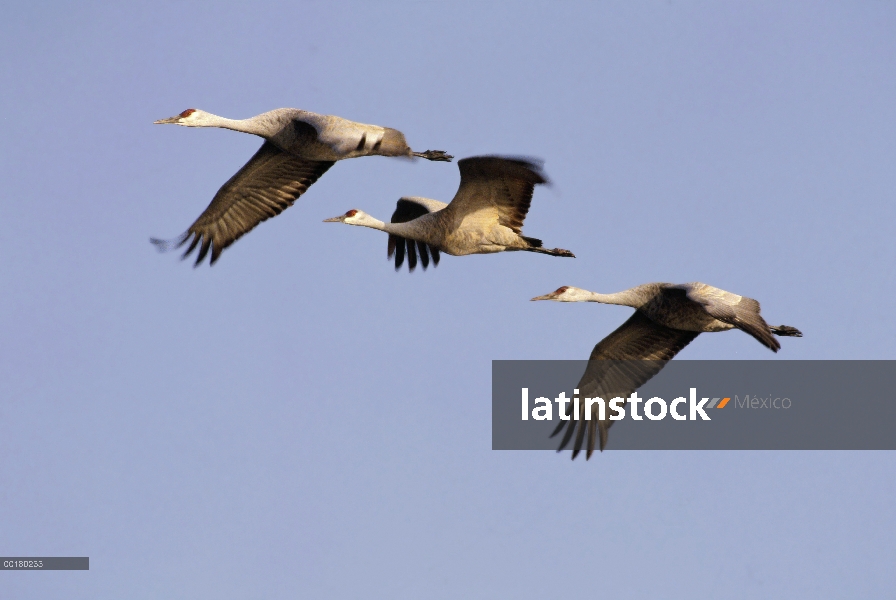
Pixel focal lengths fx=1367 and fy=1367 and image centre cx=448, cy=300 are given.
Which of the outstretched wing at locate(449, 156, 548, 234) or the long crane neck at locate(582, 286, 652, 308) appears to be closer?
the outstretched wing at locate(449, 156, 548, 234)

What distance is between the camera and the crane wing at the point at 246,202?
15.0 meters

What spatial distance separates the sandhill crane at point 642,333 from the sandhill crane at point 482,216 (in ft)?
3.04

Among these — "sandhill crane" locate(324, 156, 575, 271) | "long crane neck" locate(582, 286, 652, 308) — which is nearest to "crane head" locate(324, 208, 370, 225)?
"sandhill crane" locate(324, 156, 575, 271)

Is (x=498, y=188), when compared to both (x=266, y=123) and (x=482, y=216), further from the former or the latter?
(x=266, y=123)

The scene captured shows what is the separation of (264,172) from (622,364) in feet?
14.6

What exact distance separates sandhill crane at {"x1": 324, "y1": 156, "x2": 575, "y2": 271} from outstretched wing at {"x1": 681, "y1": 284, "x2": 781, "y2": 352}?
1616 mm

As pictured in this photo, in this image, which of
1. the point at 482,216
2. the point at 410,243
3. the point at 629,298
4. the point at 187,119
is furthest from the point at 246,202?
the point at 629,298

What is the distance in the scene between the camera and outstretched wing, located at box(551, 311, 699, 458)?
1455cm

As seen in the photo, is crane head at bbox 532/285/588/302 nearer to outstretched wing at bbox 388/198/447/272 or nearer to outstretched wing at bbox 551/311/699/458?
outstretched wing at bbox 551/311/699/458

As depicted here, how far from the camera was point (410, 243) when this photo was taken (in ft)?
53.0

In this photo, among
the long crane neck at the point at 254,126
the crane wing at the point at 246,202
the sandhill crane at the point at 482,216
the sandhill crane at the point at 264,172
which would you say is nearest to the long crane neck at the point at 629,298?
the sandhill crane at the point at 482,216

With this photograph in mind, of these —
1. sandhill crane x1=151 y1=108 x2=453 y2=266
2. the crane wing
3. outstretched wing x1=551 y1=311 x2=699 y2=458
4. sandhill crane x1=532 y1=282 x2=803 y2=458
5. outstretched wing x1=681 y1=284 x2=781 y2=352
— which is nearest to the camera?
outstretched wing x1=681 y1=284 x2=781 y2=352

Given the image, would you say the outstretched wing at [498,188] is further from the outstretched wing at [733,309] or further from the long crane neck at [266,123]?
the long crane neck at [266,123]

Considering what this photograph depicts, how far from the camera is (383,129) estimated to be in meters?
13.3
